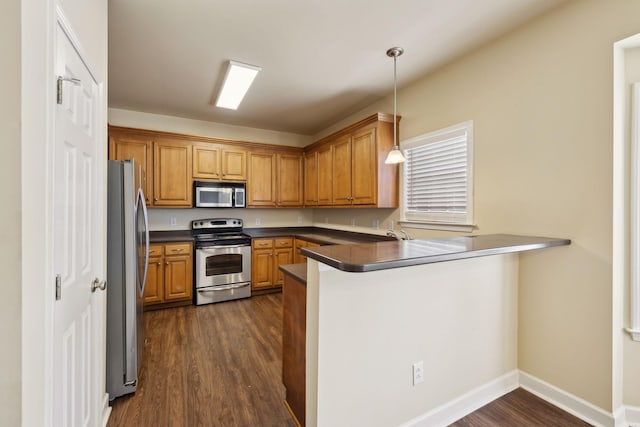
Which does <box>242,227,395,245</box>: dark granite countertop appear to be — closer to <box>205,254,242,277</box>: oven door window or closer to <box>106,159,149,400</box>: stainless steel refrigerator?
<box>205,254,242,277</box>: oven door window

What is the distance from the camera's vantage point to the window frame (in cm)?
255

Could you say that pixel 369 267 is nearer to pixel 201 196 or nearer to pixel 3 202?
pixel 3 202

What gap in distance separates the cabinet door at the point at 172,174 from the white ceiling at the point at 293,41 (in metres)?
0.68

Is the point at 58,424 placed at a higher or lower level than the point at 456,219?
lower

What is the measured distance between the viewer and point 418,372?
1.68m

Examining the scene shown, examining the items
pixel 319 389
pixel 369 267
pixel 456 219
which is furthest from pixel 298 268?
pixel 456 219

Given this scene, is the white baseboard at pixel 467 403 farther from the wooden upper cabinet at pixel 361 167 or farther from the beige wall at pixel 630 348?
the wooden upper cabinet at pixel 361 167

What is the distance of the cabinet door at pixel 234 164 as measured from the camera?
14.6 feet

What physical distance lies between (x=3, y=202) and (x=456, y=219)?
2921 millimetres

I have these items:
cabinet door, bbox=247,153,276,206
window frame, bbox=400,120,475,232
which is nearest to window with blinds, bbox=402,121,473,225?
window frame, bbox=400,120,475,232

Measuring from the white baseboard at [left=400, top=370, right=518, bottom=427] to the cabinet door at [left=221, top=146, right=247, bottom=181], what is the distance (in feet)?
12.9

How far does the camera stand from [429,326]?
5.67ft

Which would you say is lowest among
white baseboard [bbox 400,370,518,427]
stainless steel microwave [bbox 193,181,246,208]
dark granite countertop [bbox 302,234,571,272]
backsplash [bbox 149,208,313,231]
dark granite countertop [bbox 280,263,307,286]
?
white baseboard [bbox 400,370,518,427]

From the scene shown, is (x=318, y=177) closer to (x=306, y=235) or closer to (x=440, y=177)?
(x=306, y=235)
